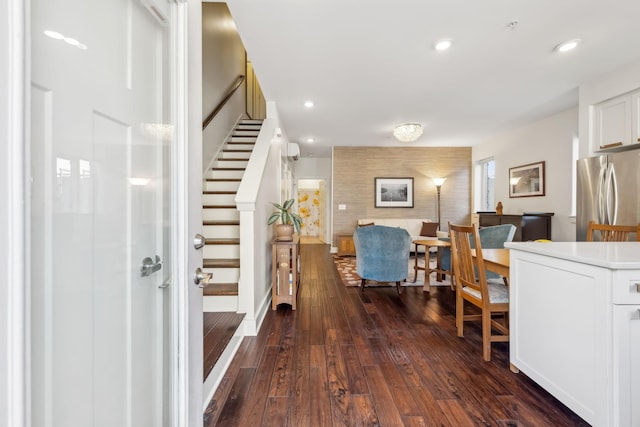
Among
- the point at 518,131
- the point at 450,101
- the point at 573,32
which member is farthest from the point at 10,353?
the point at 518,131

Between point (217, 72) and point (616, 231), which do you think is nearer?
point (616, 231)

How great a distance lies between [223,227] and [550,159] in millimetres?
5081

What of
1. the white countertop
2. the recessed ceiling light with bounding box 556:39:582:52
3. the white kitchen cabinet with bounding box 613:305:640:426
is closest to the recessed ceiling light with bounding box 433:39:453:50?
the recessed ceiling light with bounding box 556:39:582:52

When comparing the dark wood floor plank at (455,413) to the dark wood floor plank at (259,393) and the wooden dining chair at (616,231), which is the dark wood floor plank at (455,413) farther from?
the wooden dining chair at (616,231)

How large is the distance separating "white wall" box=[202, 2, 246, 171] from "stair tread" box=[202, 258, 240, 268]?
1407mm

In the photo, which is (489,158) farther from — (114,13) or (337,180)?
(114,13)

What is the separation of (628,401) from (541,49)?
111 inches

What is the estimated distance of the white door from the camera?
1.79 ft

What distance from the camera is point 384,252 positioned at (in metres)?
3.42

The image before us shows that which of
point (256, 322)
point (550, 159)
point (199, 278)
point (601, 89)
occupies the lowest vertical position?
point (256, 322)

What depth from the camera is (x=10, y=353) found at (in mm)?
427

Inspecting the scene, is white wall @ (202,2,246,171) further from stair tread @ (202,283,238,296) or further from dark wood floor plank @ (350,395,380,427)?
dark wood floor plank @ (350,395,380,427)

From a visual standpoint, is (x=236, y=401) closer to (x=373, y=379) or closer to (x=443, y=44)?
(x=373, y=379)

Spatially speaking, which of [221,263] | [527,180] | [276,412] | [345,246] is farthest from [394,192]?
[276,412]
